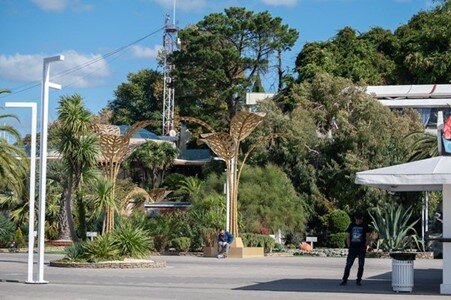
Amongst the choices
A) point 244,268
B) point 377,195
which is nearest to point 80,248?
point 244,268

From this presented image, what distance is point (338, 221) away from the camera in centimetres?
4747

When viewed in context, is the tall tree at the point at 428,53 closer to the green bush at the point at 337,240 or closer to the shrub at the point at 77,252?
the green bush at the point at 337,240

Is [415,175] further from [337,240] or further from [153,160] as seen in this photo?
[153,160]

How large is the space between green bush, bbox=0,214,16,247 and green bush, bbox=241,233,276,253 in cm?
1161

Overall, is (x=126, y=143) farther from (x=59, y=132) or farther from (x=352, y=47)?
(x=352, y=47)

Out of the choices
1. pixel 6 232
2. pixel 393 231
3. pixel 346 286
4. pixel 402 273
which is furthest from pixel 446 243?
pixel 6 232

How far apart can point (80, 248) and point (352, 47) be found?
4209cm

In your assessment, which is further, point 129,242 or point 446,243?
point 129,242

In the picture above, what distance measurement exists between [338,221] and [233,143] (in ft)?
32.7

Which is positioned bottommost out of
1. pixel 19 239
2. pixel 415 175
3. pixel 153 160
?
pixel 19 239

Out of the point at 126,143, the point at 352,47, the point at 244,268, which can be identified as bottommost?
the point at 244,268

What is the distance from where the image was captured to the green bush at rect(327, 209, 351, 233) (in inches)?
1871

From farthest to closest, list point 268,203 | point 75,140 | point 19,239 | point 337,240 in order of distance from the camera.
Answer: point 337,240 < point 268,203 < point 19,239 < point 75,140

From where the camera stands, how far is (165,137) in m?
76.7
